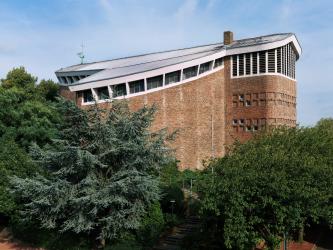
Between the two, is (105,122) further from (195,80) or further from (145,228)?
(195,80)

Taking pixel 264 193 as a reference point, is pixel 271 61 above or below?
above

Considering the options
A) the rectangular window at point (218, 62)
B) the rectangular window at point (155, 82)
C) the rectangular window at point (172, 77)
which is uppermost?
the rectangular window at point (218, 62)

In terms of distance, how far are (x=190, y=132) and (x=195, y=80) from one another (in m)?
3.53

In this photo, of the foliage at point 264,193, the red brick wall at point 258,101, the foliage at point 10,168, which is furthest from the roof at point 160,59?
the foliage at point 264,193

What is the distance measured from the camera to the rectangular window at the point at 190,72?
31.8 meters

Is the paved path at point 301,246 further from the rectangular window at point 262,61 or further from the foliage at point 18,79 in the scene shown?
the foliage at point 18,79

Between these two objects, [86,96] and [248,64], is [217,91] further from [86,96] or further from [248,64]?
[86,96]

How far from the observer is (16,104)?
29.5m

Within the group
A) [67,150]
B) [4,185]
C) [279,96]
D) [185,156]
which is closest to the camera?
[67,150]

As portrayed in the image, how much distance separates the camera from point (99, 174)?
20.0 meters

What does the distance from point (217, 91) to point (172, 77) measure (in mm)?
4793

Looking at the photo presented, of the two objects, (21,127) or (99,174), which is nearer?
(99,174)

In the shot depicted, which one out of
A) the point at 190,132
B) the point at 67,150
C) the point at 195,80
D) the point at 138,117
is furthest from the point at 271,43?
the point at 67,150

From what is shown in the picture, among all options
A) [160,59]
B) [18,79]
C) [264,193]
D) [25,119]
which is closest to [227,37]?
[160,59]
